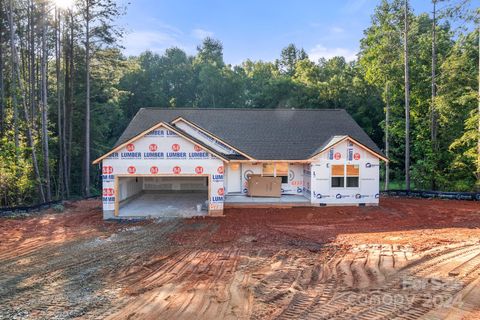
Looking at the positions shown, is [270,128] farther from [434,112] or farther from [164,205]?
[434,112]

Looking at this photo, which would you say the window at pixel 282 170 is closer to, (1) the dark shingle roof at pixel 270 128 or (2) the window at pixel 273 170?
(2) the window at pixel 273 170

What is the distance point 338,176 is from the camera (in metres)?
16.1

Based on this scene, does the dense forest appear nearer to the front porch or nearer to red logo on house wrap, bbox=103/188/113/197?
→ red logo on house wrap, bbox=103/188/113/197

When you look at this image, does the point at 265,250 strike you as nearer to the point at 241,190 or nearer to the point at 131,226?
the point at 131,226

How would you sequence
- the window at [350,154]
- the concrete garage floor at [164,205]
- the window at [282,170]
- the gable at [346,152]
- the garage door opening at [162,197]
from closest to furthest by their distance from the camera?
the concrete garage floor at [164,205]
the garage door opening at [162,197]
the gable at [346,152]
the window at [350,154]
the window at [282,170]

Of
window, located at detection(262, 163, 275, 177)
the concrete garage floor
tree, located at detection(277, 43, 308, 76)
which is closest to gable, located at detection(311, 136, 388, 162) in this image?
window, located at detection(262, 163, 275, 177)

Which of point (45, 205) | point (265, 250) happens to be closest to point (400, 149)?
point (265, 250)

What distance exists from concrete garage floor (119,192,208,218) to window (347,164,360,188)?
278 inches

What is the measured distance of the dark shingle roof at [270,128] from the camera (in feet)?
59.0

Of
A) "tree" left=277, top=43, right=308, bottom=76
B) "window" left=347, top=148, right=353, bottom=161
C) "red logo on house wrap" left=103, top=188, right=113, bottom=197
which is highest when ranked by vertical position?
"tree" left=277, top=43, right=308, bottom=76

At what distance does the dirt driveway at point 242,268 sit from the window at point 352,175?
3.10m

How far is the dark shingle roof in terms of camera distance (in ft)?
59.0

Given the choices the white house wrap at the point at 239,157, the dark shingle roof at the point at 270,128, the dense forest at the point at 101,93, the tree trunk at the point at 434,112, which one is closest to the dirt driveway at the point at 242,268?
the white house wrap at the point at 239,157

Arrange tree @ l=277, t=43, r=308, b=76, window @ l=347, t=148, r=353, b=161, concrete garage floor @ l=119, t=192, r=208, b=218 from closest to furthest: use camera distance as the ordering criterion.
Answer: concrete garage floor @ l=119, t=192, r=208, b=218
window @ l=347, t=148, r=353, b=161
tree @ l=277, t=43, r=308, b=76
